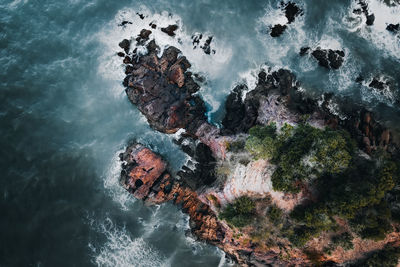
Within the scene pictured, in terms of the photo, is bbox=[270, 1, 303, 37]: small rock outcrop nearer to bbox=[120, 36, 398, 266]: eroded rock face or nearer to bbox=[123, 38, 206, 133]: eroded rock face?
bbox=[120, 36, 398, 266]: eroded rock face

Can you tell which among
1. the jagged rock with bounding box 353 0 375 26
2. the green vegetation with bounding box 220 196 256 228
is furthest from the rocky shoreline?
the jagged rock with bounding box 353 0 375 26

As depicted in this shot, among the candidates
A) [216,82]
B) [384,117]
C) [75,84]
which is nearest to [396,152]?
[384,117]

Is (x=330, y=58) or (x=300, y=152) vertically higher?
(x=330, y=58)

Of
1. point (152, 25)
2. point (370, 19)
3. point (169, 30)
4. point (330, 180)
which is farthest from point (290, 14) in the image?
point (330, 180)

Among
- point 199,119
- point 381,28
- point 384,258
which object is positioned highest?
point 381,28

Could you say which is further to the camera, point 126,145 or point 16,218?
point 126,145

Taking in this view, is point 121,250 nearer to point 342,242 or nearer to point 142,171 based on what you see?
point 142,171

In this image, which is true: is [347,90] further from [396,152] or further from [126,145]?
[126,145]
